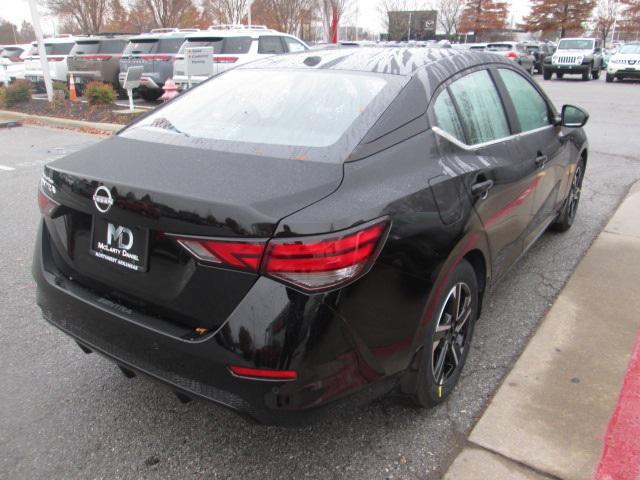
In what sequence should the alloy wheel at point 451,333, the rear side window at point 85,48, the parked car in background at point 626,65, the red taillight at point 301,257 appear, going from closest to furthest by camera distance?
the red taillight at point 301,257 < the alloy wheel at point 451,333 < the rear side window at point 85,48 < the parked car in background at point 626,65

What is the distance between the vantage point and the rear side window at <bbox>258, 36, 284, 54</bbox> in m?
12.8

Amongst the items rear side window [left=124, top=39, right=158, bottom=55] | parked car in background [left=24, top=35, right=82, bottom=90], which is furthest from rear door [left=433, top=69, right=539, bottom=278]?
parked car in background [left=24, top=35, right=82, bottom=90]

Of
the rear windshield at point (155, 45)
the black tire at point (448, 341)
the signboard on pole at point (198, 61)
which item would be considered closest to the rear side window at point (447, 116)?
the black tire at point (448, 341)

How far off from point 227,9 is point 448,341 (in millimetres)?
38600

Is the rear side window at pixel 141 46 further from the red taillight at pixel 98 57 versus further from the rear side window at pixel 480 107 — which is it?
the rear side window at pixel 480 107

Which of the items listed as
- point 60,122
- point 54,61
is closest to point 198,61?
point 60,122

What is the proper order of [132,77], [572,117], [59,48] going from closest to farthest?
[572,117] < [132,77] < [59,48]

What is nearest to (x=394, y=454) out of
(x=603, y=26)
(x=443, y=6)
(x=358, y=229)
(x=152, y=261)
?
(x=358, y=229)

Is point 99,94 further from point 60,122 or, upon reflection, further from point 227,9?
point 227,9

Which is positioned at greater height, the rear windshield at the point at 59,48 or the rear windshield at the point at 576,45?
the rear windshield at the point at 59,48

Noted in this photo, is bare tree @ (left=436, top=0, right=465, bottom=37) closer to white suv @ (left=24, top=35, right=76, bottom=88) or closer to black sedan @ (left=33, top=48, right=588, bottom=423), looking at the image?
white suv @ (left=24, top=35, right=76, bottom=88)

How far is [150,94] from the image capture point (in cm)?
1508

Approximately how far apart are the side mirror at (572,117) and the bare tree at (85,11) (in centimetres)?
3491

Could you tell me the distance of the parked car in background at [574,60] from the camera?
26000 millimetres
